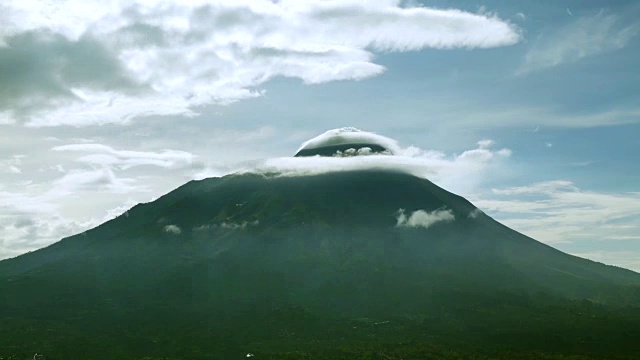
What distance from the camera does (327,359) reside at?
571 feet

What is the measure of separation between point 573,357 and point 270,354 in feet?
284

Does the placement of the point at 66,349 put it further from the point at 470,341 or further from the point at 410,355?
the point at 470,341

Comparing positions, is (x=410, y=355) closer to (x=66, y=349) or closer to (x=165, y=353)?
(x=165, y=353)

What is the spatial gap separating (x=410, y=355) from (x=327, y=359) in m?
23.7

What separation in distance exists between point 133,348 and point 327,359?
6634 cm

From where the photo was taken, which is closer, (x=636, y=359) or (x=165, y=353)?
(x=636, y=359)

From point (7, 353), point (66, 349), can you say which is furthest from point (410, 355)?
point (7, 353)

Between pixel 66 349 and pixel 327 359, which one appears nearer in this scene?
pixel 327 359

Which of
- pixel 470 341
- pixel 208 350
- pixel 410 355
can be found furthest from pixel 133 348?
pixel 470 341

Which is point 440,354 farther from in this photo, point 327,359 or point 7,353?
point 7,353

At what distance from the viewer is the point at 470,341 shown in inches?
7746

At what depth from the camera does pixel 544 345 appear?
19225cm

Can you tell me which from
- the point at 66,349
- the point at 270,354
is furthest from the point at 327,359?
the point at 66,349

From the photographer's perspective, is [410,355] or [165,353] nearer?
[410,355]
